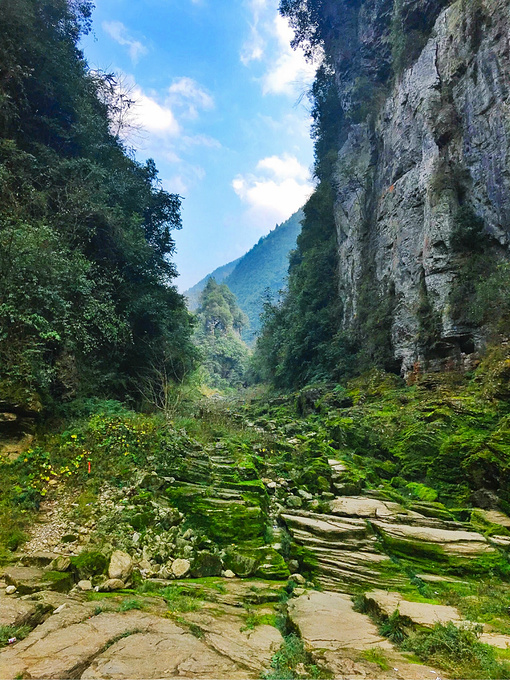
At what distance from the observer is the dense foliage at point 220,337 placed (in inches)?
2085

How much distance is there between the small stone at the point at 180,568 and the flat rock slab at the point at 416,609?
2237 millimetres

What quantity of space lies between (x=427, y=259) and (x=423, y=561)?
11.9 metres

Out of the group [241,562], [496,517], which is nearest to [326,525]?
[241,562]

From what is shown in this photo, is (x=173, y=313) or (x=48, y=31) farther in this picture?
(x=173, y=313)

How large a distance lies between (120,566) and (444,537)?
4553mm

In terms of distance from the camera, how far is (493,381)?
8.95 meters

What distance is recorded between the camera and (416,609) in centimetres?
338

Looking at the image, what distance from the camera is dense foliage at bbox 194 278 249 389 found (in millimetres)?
52969

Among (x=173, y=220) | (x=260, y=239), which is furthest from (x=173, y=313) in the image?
(x=260, y=239)

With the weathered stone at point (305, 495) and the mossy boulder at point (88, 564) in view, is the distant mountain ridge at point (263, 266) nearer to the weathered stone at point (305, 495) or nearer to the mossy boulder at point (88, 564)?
the weathered stone at point (305, 495)

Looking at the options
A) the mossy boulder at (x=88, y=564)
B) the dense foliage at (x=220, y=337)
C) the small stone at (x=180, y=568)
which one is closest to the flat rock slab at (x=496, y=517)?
the small stone at (x=180, y=568)

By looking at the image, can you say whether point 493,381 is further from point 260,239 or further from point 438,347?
point 260,239

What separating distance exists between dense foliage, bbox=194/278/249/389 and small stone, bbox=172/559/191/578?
142 feet

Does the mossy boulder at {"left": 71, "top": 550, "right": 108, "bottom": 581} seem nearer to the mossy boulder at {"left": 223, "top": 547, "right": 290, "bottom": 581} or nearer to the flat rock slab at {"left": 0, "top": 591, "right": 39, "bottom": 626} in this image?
the flat rock slab at {"left": 0, "top": 591, "right": 39, "bottom": 626}
